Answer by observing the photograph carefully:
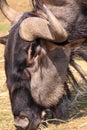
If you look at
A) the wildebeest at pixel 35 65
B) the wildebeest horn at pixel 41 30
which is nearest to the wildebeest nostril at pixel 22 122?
the wildebeest at pixel 35 65

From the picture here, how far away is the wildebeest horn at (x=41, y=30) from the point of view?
17.6 ft

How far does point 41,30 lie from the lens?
5.54 m

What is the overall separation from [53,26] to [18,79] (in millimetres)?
806

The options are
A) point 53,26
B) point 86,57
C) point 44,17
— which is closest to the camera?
point 53,26

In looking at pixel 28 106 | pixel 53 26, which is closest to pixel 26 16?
pixel 53 26

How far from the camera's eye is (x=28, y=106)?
554cm

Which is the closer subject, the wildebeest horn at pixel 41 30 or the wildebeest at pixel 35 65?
the wildebeest horn at pixel 41 30

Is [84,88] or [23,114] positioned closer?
[23,114]

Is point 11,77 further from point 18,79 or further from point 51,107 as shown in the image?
point 51,107

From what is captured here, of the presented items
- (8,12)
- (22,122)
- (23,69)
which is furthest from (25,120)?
(8,12)

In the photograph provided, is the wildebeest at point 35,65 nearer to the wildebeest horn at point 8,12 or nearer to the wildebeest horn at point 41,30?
the wildebeest horn at point 41,30

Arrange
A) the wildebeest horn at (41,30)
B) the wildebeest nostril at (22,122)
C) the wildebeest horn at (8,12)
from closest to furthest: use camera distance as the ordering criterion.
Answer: the wildebeest horn at (41,30), the wildebeest nostril at (22,122), the wildebeest horn at (8,12)

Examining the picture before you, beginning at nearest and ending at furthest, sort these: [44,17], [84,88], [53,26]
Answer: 1. [53,26]
2. [44,17]
3. [84,88]

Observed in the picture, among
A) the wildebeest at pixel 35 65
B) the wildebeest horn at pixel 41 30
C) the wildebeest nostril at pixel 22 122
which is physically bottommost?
the wildebeest nostril at pixel 22 122
